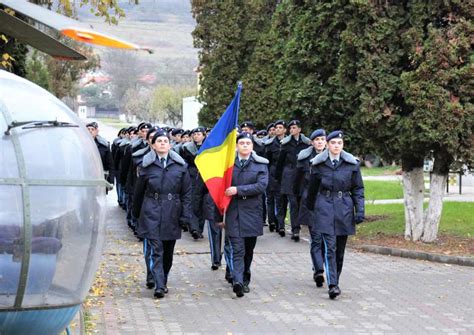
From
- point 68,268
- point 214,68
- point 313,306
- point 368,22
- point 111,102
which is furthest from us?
point 111,102

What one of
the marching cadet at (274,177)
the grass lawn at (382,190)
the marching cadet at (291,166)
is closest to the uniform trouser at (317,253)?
the marching cadet at (291,166)

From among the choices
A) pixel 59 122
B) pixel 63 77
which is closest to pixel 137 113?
pixel 63 77

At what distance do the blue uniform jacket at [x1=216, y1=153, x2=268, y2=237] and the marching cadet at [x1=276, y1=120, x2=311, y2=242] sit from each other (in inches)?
190

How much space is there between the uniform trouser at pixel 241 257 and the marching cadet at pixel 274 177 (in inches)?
223

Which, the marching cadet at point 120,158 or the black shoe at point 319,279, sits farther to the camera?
the marching cadet at point 120,158

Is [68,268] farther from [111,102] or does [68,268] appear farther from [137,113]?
[111,102]

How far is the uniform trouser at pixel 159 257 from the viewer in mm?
11226

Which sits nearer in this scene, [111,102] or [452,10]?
[452,10]

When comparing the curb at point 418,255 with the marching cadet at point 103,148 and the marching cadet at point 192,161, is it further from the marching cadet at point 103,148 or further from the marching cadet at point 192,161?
the marching cadet at point 103,148

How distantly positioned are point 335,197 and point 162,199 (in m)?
2.04

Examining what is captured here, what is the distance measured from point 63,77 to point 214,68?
44.4 ft

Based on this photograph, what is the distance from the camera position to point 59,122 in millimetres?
6363

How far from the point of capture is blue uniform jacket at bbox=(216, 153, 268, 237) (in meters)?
11.5

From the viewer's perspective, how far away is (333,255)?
1126 cm
